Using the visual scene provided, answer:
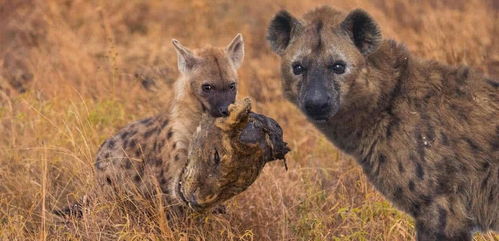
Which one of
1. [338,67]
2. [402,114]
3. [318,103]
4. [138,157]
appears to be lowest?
[138,157]

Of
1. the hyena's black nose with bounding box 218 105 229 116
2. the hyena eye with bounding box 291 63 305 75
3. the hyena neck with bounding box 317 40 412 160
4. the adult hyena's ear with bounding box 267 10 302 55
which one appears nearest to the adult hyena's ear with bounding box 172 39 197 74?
the hyena's black nose with bounding box 218 105 229 116

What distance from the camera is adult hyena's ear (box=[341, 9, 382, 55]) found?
16.9ft

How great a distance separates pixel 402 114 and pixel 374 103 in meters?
0.18

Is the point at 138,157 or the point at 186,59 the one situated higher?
the point at 186,59

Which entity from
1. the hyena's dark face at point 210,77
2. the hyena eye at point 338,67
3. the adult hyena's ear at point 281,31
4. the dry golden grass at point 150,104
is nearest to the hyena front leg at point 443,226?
the dry golden grass at point 150,104

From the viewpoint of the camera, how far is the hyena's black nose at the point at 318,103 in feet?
16.3

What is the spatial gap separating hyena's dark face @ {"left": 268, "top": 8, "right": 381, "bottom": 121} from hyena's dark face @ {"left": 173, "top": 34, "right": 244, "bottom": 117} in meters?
0.61

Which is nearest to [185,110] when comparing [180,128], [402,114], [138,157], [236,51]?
[180,128]

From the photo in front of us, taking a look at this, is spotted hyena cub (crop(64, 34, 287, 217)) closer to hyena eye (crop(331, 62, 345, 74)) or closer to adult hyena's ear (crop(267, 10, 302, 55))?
adult hyena's ear (crop(267, 10, 302, 55))

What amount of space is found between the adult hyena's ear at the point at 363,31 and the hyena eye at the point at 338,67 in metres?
0.18

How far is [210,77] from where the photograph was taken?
19.3ft

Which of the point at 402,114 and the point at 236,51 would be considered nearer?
the point at 402,114

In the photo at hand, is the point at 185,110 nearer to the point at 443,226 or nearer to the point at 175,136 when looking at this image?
the point at 175,136

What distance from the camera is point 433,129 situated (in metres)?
4.95
